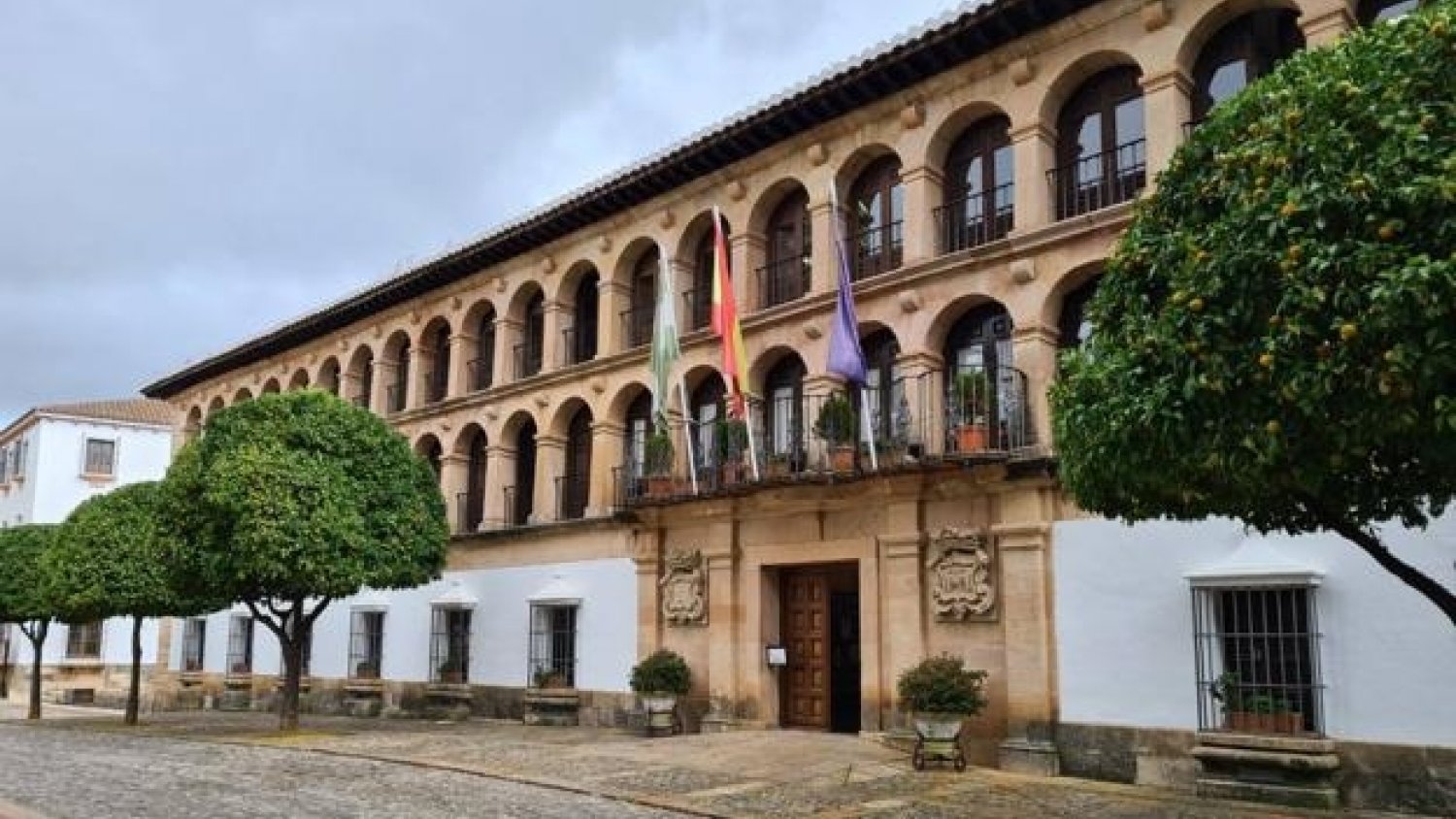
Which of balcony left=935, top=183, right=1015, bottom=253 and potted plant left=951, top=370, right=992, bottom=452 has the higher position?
balcony left=935, top=183, right=1015, bottom=253

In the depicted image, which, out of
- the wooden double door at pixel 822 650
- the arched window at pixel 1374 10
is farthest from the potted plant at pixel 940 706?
the arched window at pixel 1374 10

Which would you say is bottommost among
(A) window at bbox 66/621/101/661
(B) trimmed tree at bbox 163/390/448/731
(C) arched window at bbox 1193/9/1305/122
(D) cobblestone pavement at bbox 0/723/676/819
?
(D) cobblestone pavement at bbox 0/723/676/819

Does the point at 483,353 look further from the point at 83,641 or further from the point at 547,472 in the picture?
the point at 83,641

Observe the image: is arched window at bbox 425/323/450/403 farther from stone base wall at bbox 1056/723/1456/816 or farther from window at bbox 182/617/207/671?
stone base wall at bbox 1056/723/1456/816

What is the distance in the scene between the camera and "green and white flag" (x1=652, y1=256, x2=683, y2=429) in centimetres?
2030

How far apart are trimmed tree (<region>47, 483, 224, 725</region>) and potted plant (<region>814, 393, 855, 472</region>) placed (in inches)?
600

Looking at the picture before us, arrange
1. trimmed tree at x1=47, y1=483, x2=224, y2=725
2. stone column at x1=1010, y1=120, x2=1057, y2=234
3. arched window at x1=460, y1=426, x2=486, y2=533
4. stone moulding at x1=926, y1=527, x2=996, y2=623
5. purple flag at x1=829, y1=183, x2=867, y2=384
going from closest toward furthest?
stone moulding at x1=926, y1=527, x2=996, y2=623 < stone column at x1=1010, y1=120, x2=1057, y2=234 < purple flag at x1=829, y1=183, x2=867, y2=384 < trimmed tree at x1=47, y1=483, x2=224, y2=725 < arched window at x1=460, y1=426, x2=486, y2=533

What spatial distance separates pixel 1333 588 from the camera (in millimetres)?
13320

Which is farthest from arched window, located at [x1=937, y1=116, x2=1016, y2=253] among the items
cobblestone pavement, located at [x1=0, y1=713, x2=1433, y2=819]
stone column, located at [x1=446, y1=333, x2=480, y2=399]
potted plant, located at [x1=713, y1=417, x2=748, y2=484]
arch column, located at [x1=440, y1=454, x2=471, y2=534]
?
arch column, located at [x1=440, y1=454, x2=471, y2=534]

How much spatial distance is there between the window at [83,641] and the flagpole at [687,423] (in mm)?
35162

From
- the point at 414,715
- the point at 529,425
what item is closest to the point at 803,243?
the point at 529,425

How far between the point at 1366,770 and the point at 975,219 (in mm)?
9033

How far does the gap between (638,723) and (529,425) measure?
7.81 meters

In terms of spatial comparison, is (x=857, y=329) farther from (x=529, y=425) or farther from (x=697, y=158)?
(x=529, y=425)
